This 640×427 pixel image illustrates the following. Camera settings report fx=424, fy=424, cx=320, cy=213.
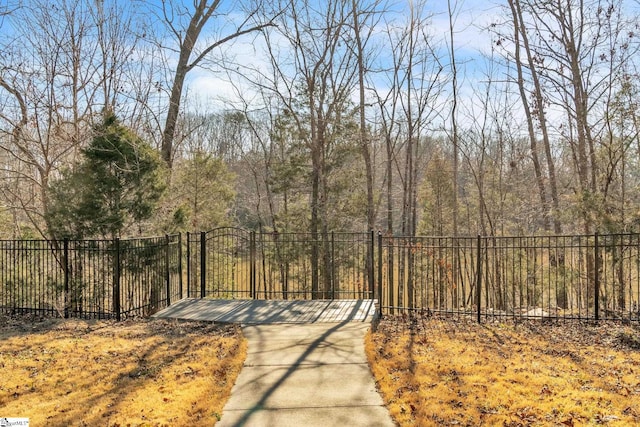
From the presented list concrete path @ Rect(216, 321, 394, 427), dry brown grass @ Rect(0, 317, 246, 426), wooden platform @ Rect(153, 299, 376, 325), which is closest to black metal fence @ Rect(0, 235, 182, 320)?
wooden platform @ Rect(153, 299, 376, 325)

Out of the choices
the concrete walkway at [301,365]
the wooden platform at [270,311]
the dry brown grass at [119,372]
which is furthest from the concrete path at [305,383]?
the wooden platform at [270,311]

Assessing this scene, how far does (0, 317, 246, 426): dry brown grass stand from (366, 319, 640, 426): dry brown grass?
195cm

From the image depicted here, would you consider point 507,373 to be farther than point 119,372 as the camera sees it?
No

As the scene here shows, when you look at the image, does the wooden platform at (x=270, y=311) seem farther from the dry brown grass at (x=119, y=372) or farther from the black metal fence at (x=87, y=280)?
the black metal fence at (x=87, y=280)

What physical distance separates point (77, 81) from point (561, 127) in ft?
44.0

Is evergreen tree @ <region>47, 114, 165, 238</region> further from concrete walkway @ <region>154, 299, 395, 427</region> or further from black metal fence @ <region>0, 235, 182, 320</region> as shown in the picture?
concrete walkway @ <region>154, 299, 395, 427</region>

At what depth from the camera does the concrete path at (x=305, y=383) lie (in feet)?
12.6

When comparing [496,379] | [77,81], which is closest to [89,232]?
[77,81]

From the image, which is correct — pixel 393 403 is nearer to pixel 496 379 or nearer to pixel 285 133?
pixel 496 379

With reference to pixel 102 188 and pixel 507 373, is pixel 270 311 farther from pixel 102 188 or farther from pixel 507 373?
pixel 102 188

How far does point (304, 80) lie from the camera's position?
14.5m

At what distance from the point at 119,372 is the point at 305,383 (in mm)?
2337

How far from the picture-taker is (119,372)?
516 centimetres

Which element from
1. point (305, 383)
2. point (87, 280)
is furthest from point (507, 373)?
point (87, 280)
